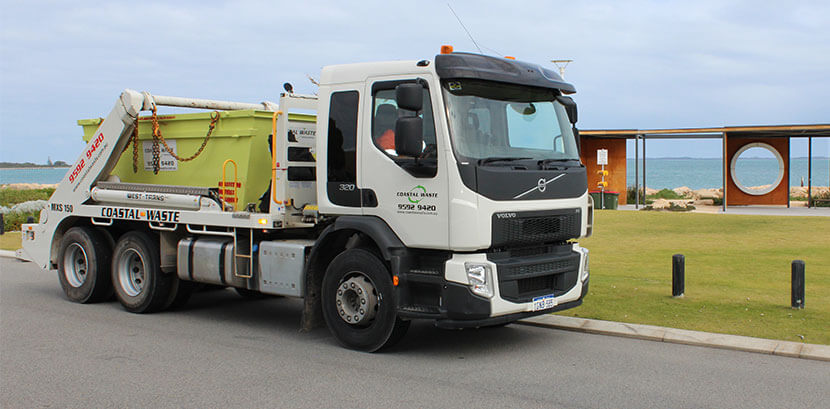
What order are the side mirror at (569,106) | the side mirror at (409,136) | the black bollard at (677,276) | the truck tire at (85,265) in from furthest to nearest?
the truck tire at (85,265), the black bollard at (677,276), the side mirror at (569,106), the side mirror at (409,136)

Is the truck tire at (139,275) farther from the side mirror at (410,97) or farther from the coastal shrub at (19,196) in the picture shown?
the coastal shrub at (19,196)

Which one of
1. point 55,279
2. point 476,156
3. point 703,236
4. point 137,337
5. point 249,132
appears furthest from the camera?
→ point 703,236

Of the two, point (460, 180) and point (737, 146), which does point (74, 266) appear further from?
point (737, 146)

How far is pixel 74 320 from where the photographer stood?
9.62 metres

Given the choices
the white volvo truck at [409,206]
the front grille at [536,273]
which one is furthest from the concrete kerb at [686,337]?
the front grille at [536,273]

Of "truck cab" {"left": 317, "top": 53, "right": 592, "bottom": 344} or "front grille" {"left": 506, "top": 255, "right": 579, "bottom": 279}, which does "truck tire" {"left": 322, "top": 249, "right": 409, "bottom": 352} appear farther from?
"front grille" {"left": 506, "top": 255, "right": 579, "bottom": 279}

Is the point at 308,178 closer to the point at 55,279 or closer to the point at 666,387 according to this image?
the point at 666,387

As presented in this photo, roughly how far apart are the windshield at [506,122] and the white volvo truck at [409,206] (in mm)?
14

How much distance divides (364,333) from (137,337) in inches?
106

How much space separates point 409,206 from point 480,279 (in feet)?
3.18

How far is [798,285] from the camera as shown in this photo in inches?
361

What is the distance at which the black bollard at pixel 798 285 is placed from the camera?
9086mm

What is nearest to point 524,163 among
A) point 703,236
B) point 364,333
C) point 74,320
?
point 364,333

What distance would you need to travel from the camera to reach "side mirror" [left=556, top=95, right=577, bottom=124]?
Answer: 831cm
